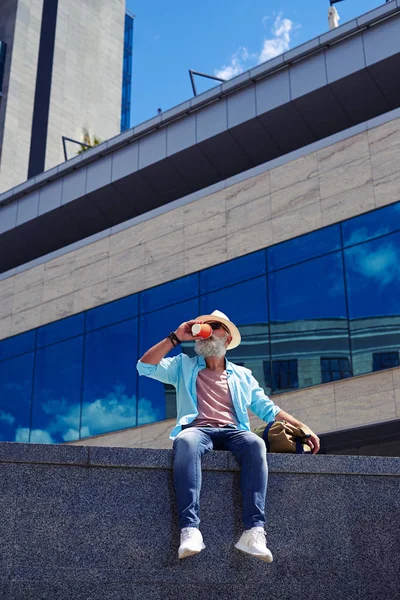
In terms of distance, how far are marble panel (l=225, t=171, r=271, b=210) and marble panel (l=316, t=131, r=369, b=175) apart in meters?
1.47

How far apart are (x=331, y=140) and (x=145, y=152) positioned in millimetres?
6946

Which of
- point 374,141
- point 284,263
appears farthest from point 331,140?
point 284,263

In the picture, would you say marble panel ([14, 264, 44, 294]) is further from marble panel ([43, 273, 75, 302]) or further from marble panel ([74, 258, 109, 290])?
marble panel ([74, 258, 109, 290])

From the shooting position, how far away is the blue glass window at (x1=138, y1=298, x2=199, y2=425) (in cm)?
1997

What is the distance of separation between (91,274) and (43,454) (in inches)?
695

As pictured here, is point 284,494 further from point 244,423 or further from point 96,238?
point 96,238

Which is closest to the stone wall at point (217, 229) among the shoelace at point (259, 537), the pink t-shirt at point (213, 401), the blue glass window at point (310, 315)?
the blue glass window at point (310, 315)

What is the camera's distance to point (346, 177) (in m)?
18.8

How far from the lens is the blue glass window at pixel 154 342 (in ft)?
65.5

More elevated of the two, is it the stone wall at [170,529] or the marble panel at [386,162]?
the marble panel at [386,162]

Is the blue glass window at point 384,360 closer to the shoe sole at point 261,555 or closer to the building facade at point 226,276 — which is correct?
the building facade at point 226,276

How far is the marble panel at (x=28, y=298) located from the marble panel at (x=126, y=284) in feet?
9.28

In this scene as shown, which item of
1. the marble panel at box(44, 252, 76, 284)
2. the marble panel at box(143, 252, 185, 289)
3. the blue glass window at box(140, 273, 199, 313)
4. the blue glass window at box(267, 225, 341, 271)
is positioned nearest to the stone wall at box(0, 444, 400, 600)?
the blue glass window at box(267, 225, 341, 271)

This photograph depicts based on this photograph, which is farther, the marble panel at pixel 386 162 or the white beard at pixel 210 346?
the marble panel at pixel 386 162
